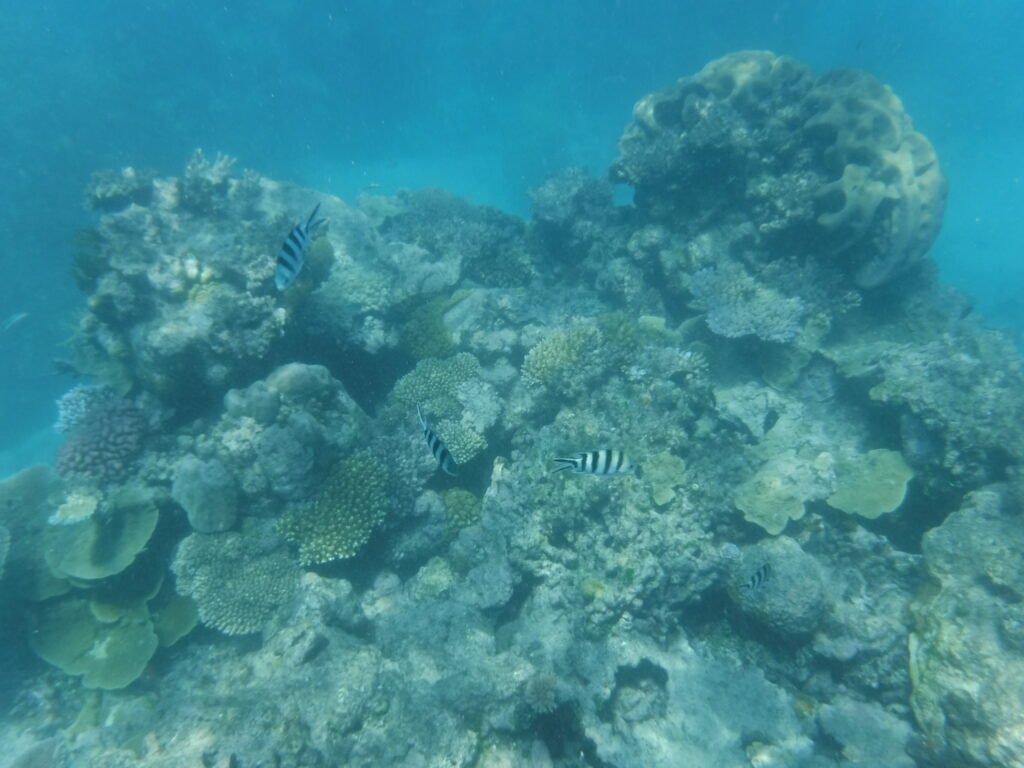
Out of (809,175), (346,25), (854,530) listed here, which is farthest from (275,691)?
(346,25)

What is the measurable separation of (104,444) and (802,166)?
12.8 metres

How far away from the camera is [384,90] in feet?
120

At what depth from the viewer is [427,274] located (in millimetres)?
10117

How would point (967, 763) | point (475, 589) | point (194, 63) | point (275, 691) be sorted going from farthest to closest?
point (194, 63) → point (475, 589) → point (275, 691) → point (967, 763)

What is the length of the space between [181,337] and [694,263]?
29.8ft

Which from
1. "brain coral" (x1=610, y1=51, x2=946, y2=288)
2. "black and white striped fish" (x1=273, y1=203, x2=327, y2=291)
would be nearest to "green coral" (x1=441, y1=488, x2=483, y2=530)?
"black and white striped fish" (x1=273, y1=203, x2=327, y2=291)

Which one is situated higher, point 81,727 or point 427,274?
point 427,274

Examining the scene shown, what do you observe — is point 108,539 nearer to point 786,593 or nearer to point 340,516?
point 340,516

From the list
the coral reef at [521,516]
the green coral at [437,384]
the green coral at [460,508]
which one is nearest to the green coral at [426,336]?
the coral reef at [521,516]

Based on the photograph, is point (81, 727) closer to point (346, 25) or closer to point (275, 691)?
point (275, 691)

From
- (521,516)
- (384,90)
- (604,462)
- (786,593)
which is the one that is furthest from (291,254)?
(384,90)

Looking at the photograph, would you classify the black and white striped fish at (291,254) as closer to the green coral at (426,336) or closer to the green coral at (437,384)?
the green coral at (437,384)

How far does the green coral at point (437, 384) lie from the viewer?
7.38m

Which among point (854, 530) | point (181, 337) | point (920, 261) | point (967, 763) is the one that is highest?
point (920, 261)
